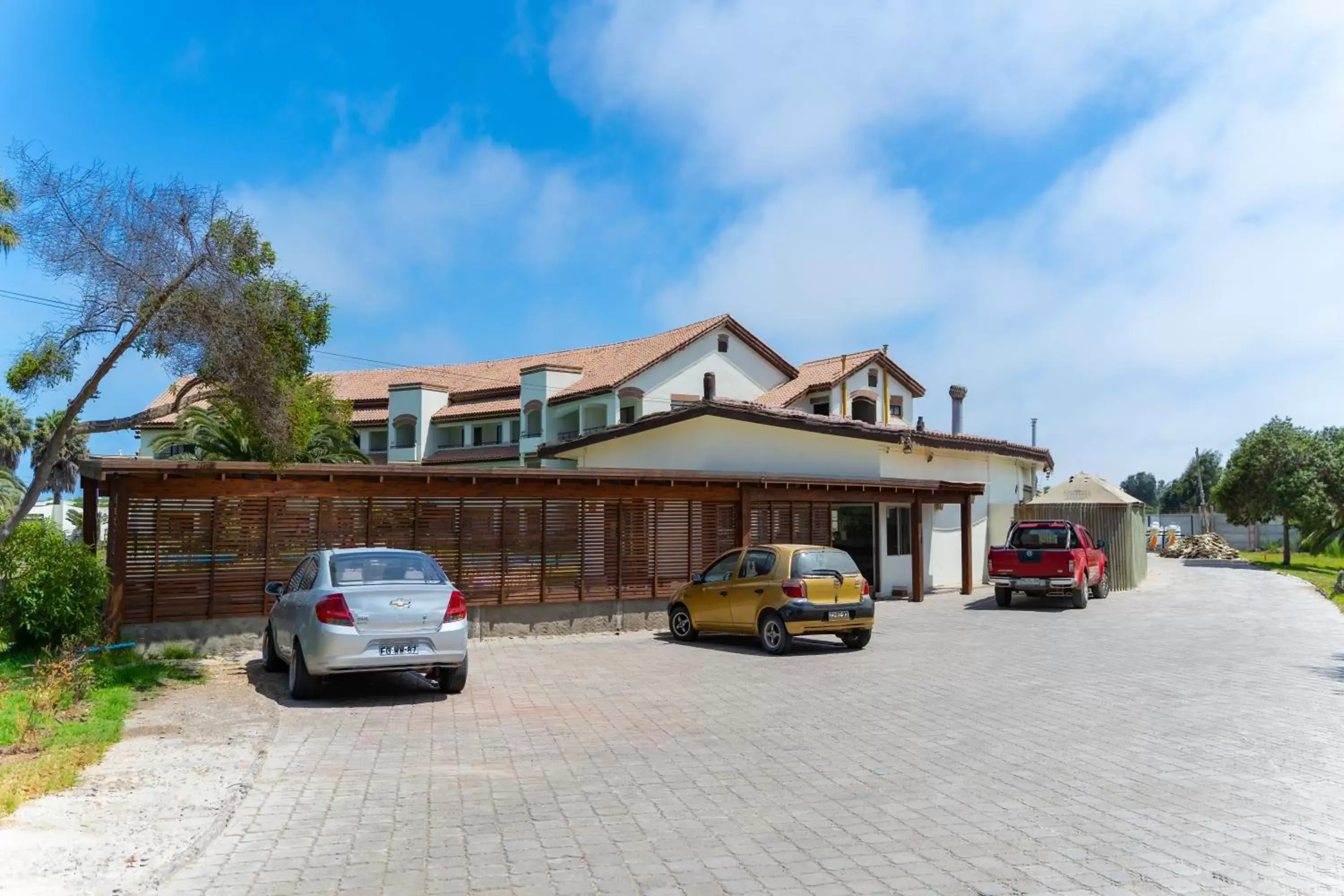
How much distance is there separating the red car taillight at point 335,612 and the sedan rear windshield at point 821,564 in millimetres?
6560

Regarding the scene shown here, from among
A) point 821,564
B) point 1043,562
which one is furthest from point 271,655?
point 1043,562

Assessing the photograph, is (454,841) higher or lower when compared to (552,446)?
lower

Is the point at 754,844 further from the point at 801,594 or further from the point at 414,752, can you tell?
the point at 801,594

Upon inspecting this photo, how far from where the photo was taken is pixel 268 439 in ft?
41.9

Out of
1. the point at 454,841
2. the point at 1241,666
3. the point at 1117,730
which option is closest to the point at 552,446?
the point at 1241,666

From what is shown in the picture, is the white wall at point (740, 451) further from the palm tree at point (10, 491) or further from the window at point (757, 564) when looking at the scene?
the palm tree at point (10, 491)

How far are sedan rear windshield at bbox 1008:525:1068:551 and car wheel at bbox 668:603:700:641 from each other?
10173 mm

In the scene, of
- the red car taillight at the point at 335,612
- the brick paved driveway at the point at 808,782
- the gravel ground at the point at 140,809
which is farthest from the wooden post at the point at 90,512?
the red car taillight at the point at 335,612

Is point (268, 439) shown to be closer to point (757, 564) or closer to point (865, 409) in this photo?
point (757, 564)

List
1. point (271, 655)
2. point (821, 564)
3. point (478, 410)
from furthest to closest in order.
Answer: point (478, 410)
point (821, 564)
point (271, 655)

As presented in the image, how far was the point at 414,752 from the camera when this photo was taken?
820cm

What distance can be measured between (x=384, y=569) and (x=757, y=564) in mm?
6085

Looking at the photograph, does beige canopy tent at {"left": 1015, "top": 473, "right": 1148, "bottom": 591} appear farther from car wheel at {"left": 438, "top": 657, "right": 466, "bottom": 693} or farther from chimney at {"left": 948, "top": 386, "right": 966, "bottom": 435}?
car wheel at {"left": 438, "top": 657, "right": 466, "bottom": 693}

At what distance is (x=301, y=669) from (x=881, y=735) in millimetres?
6136
